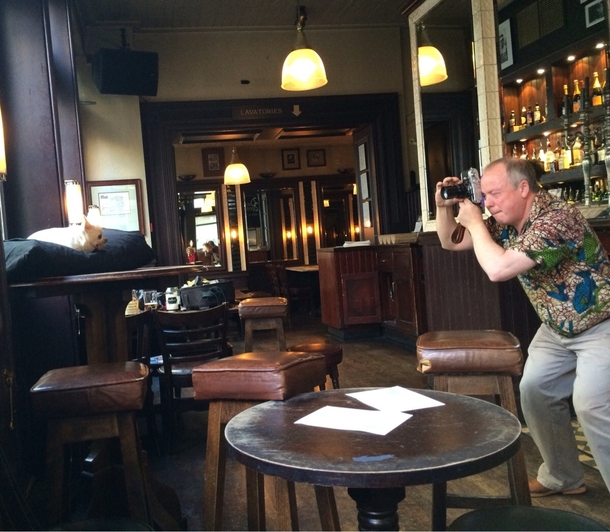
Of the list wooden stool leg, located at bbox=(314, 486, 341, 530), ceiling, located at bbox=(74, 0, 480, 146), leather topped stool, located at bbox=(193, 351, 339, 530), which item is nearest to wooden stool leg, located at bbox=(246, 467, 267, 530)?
leather topped stool, located at bbox=(193, 351, 339, 530)

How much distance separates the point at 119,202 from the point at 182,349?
4.19m

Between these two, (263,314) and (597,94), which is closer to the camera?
(263,314)

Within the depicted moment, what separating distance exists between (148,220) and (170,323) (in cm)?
428

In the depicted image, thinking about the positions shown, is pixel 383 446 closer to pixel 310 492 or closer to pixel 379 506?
pixel 379 506

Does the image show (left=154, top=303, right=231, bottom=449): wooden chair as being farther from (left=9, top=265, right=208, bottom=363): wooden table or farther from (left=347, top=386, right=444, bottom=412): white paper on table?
(left=347, top=386, right=444, bottom=412): white paper on table

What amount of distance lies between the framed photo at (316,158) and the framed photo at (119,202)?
5585mm

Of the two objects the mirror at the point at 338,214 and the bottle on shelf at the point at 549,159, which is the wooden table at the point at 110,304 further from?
the mirror at the point at 338,214

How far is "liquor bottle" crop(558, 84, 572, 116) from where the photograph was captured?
17.4 feet

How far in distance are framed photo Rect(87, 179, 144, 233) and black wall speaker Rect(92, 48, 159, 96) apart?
3.45 ft

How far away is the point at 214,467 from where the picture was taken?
202 centimetres

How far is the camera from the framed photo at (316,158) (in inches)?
490

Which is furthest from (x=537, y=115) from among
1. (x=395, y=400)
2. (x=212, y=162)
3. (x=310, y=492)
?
(x=212, y=162)

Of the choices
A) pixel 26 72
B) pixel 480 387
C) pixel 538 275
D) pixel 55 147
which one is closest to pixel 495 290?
pixel 538 275

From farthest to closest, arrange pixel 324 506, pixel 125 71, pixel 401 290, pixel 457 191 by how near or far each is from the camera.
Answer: pixel 125 71, pixel 401 290, pixel 457 191, pixel 324 506
